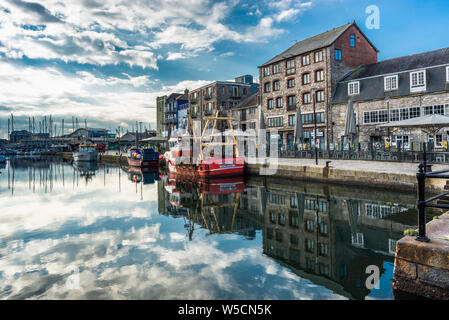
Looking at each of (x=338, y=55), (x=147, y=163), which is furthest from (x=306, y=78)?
(x=147, y=163)

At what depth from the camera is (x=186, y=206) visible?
13.8m

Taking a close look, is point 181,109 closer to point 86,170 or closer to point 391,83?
point 86,170

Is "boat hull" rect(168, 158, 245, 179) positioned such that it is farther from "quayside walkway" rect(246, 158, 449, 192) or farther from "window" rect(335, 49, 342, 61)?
"window" rect(335, 49, 342, 61)

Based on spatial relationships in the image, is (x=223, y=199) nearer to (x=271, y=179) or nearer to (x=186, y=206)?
(x=186, y=206)

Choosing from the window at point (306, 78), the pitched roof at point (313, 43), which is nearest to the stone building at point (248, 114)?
the pitched roof at point (313, 43)

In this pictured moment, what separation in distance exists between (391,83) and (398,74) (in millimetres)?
1013

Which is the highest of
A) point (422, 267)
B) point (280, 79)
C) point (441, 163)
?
point (280, 79)

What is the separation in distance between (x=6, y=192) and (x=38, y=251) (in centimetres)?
1451

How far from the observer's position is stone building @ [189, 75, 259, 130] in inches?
1934

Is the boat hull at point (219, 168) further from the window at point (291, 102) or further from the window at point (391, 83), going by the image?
the window at point (291, 102)

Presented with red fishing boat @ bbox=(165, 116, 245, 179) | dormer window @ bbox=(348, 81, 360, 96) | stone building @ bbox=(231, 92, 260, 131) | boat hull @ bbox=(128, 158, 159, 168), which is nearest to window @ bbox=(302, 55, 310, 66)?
dormer window @ bbox=(348, 81, 360, 96)

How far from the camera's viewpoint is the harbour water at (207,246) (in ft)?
17.6

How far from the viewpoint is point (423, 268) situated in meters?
3.93
